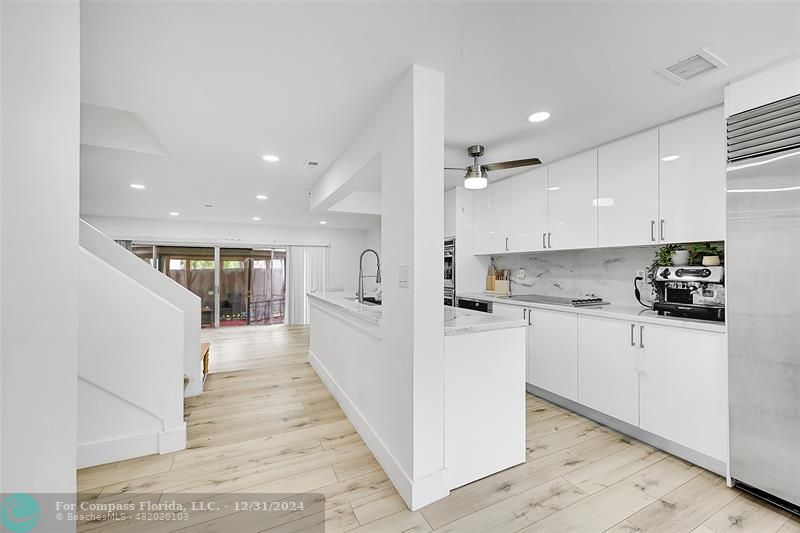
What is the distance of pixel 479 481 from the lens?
190 cm

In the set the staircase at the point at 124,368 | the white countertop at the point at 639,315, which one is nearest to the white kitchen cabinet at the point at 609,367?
the white countertop at the point at 639,315

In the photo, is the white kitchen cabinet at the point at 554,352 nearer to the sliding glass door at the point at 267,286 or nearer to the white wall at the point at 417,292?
the white wall at the point at 417,292

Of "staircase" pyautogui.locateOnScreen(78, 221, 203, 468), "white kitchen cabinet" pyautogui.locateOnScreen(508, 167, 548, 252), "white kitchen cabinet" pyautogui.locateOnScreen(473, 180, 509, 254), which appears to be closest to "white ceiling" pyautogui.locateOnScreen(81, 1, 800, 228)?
"white kitchen cabinet" pyautogui.locateOnScreen(508, 167, 548, 252)

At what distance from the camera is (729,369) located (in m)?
1.83

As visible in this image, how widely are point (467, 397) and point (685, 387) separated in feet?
4.74

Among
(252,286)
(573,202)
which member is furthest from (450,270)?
(252,286)

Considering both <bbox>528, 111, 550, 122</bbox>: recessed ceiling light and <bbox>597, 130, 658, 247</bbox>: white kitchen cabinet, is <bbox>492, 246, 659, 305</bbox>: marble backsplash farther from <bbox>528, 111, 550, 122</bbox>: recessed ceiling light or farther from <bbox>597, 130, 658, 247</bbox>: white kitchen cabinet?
<bbox>528, 111, 550, 122</bbox>: recessed ceiling light

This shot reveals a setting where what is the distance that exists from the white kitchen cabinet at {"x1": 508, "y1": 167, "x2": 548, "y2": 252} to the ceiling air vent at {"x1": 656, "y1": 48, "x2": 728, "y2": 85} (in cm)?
152

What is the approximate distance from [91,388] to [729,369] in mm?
3855

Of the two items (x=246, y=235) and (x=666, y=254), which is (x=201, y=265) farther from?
(x=666, y=254)

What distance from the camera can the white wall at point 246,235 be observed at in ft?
20.5

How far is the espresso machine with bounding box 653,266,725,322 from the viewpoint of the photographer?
80.0 inches

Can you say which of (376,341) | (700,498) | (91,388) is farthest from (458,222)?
(91,388)

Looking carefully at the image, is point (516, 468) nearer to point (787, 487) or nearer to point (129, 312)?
point (787, 487)
